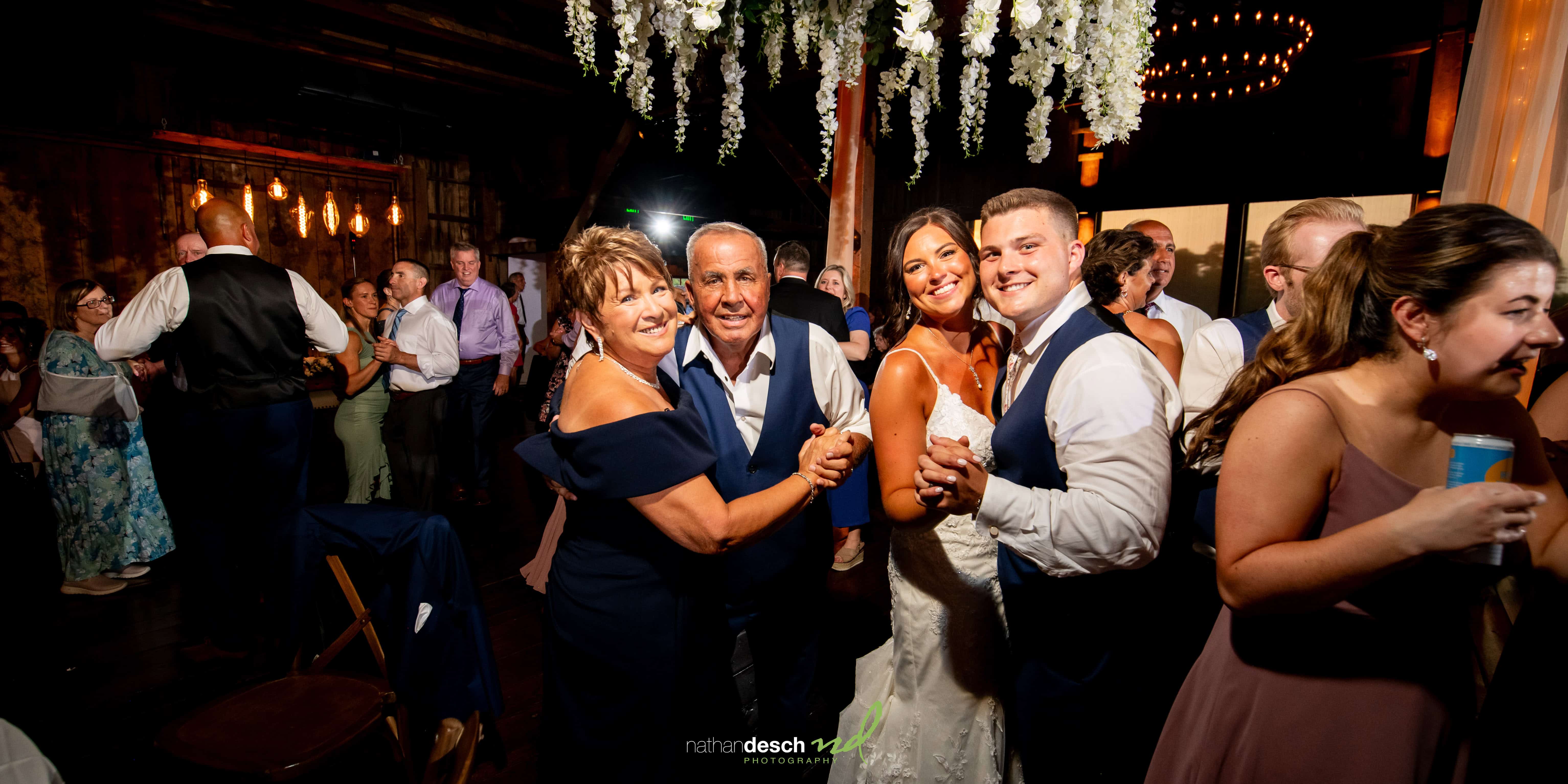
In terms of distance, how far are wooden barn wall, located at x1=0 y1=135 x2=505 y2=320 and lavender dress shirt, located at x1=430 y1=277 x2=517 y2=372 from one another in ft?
7.44

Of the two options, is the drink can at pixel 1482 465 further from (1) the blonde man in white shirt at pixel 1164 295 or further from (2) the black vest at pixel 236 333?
(2) the black vest at pixel 236 333

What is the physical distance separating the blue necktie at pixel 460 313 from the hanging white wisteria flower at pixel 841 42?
13.2 feet

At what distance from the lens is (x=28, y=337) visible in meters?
4.35

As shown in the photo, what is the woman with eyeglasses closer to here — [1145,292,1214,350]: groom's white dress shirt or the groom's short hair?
the groom's short hair

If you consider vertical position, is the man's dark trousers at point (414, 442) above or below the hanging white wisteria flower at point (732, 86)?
below

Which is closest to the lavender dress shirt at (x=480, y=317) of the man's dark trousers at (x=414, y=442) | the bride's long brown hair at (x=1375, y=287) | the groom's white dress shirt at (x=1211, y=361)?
the man's dark trousers at (x=414, y=442)

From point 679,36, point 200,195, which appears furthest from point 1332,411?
point 200,195

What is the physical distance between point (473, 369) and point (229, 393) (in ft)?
7.95

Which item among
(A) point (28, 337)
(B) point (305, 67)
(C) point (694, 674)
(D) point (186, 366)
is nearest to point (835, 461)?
(C) point (694, 674)

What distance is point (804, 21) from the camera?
5.95 feet

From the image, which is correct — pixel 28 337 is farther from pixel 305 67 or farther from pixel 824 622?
pixel 824 622

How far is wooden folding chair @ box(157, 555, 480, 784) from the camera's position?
5.13ft

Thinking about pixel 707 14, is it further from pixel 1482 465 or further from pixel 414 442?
pixel 414 442

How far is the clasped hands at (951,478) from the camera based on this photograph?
1.23 metres
